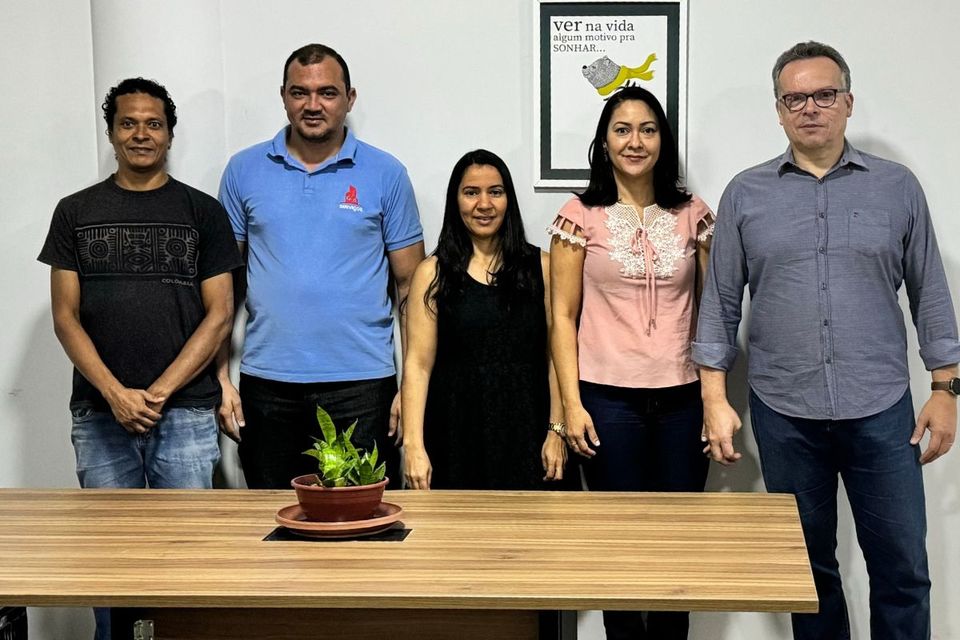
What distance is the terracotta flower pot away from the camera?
220 centimetres

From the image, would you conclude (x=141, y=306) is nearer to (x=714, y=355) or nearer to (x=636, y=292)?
(x=636, y=292)

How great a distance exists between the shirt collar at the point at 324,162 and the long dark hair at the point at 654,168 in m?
0.74

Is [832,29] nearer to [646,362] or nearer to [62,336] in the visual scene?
[646,362]

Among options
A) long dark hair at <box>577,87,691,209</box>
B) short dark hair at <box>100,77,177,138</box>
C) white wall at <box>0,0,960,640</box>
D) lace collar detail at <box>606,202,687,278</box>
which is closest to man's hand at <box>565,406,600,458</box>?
lace collar detail at <box>606,202,687,278</box>

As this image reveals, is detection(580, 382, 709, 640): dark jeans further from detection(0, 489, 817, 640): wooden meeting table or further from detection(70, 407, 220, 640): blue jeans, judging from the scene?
detection(70, 407, 220, 640): blue jeans

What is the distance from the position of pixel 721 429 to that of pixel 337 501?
1.19 m

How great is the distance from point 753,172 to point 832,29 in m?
0.77

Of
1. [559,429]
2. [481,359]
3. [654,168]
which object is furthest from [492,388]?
[654,168]

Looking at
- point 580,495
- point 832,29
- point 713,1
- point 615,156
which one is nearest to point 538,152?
point 615,156

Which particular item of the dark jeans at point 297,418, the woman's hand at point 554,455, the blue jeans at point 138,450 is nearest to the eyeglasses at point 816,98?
the woman's hand at point 554,455

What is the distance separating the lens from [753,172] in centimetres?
300

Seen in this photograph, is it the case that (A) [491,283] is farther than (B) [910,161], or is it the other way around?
(B) [910,161]

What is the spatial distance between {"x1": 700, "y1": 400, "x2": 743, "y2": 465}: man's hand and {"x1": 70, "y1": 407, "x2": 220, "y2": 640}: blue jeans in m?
1.46

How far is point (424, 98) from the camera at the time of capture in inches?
140
